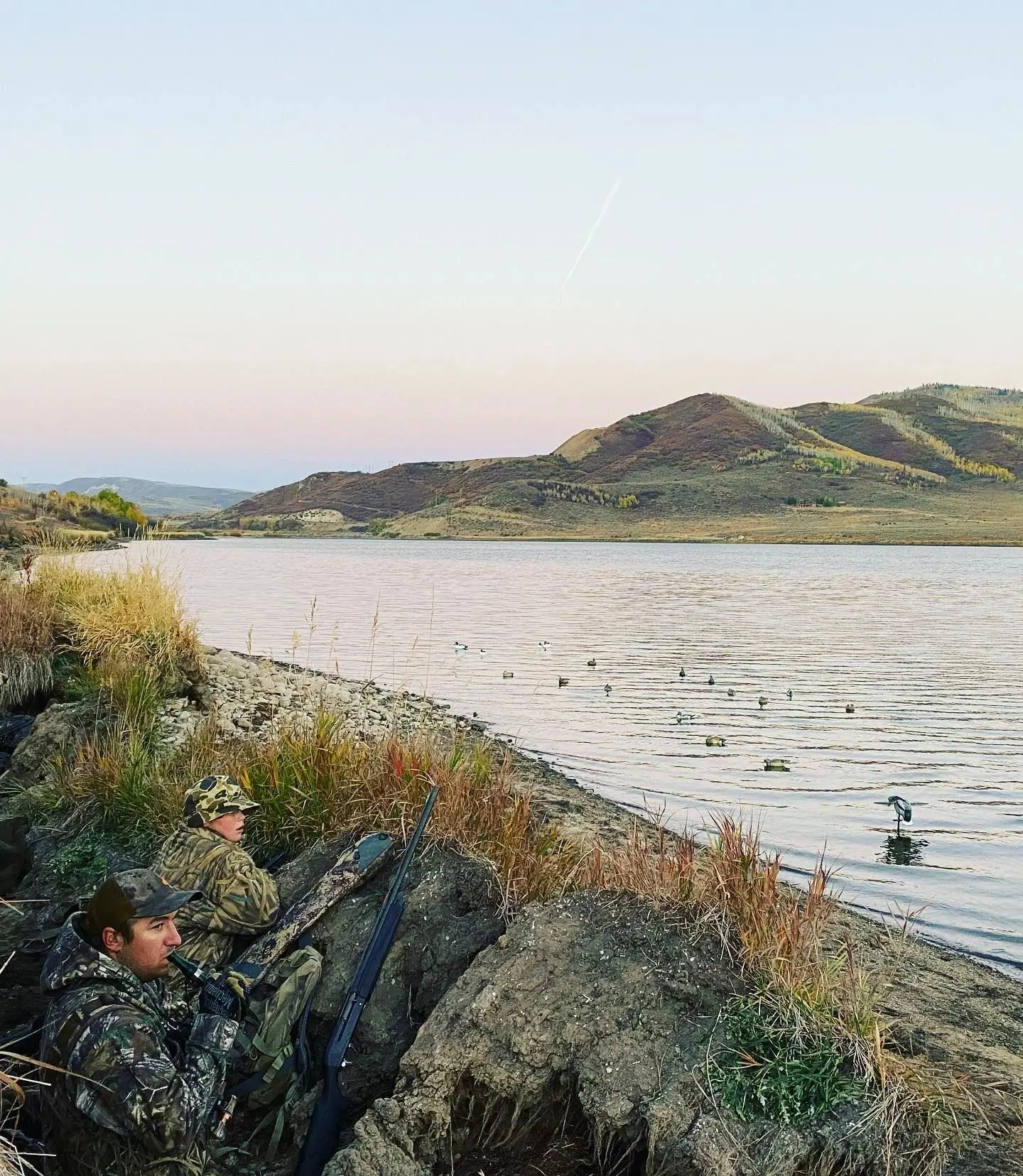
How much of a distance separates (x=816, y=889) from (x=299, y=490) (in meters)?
195

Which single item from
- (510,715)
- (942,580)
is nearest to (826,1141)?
(510,715)

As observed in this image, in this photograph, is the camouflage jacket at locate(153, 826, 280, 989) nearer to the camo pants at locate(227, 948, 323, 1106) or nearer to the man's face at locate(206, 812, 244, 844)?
the man's face at locate(206, 812, 244, 844)

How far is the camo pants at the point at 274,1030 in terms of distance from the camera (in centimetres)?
514

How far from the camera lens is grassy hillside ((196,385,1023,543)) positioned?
390 ft

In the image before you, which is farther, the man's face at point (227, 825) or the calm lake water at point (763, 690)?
the calm lake water at point (763, 690)

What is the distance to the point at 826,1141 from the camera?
14.1ft

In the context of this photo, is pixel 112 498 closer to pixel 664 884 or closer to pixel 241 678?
pixel 241 678

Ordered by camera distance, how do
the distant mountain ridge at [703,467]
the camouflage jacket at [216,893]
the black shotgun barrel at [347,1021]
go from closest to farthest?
the black shotgun barrel at [347,1021], the camouflage jacket at [216,893], the distant mountain ridge at [703,467]

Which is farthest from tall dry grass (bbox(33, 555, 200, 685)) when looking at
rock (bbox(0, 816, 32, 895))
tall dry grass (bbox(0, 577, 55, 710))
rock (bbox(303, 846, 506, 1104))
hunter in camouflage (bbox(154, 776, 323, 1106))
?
rock (bbox(303, 846, 506, 1104))

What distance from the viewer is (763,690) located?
21000 mm

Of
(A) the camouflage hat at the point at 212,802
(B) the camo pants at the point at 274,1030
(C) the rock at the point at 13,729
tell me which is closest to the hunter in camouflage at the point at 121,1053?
(B) the camo pants at the point at 274,1030

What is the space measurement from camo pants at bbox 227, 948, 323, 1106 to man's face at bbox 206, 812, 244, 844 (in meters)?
0.84

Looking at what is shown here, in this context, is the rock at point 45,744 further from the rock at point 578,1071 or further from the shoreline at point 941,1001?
the rock at point 578,1071

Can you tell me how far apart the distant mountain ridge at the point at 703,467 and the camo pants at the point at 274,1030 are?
405 feet
